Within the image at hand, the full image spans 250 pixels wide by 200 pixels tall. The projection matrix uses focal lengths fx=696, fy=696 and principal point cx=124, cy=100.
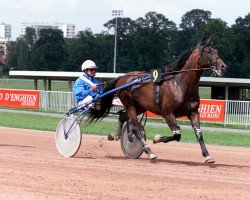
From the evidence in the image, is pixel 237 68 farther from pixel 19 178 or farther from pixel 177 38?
pixel 19 178

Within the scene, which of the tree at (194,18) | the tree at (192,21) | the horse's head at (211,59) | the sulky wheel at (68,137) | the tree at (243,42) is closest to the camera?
the horse's head at (211,59)

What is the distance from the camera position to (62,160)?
1140cm

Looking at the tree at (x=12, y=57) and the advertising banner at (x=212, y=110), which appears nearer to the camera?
the advertising banner at (x=212, y=110)

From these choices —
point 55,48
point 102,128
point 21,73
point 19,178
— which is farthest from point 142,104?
point 55,48

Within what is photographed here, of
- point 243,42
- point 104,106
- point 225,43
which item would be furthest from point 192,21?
point 104,106

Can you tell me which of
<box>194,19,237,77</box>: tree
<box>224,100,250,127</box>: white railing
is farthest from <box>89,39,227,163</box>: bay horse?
<box>194,19,237,77</box>: tree

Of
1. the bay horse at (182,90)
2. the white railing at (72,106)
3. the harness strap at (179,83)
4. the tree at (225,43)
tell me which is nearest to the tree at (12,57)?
the tree at (225,43)

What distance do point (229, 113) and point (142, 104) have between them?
16.5 metres

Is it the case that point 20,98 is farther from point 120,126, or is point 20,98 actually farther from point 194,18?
point 194,18

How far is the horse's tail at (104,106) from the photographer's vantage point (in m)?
12.6

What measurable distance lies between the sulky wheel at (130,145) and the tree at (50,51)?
291 ft

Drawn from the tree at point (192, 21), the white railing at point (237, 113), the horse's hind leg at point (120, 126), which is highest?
the tree at point (192, 21)

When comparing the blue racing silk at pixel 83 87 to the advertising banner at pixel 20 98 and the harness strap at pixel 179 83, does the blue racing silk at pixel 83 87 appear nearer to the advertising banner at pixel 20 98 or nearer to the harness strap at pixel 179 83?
the harness strap at pixel 179 83

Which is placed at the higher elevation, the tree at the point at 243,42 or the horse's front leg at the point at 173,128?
the tree at the point at 243,42
